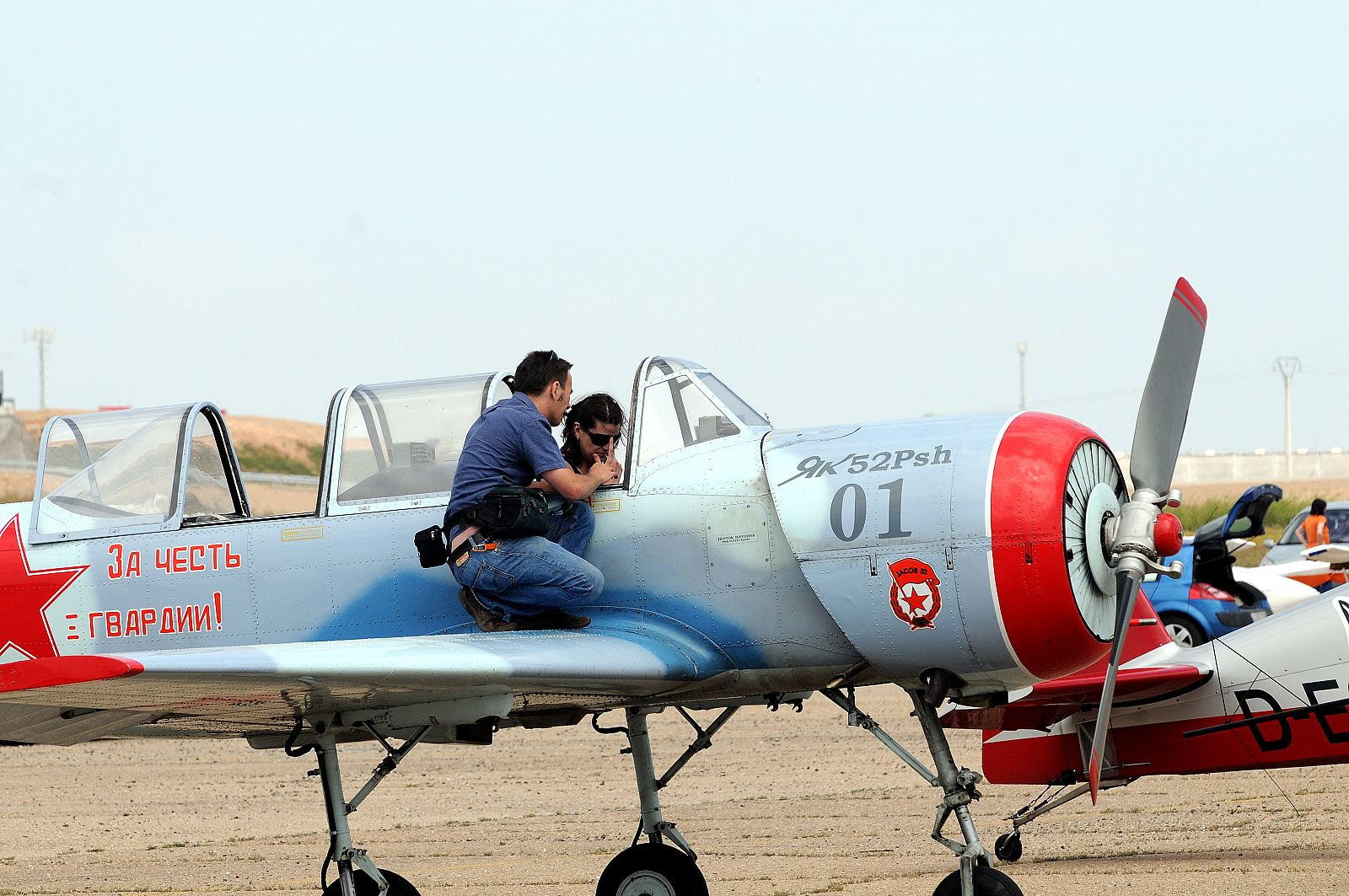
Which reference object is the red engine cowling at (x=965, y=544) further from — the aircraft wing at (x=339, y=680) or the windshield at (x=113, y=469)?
the windshield at (x=113, y=469)

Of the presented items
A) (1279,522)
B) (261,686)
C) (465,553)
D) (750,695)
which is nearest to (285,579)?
(465,553)

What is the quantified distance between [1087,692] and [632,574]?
3553 millimetres

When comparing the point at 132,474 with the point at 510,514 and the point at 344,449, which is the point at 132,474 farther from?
the point at 510,514

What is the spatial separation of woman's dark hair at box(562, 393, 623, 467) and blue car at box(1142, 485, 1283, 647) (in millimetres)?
14200

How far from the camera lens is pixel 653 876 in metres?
8.41

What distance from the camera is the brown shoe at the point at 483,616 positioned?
7129mm

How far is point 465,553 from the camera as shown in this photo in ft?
22.9

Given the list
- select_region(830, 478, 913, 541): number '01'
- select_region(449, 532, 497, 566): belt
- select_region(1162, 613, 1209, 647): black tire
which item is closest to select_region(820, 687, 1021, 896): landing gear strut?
select_region(830, 478, 913, 541): number '01'

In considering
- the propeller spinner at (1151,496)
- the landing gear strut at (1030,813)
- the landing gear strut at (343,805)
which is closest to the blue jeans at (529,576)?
the landing gear strut at (343,805)

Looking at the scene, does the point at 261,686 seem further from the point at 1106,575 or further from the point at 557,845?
the point at 557,845

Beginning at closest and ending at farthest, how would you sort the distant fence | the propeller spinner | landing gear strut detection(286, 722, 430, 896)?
the propeller spinner, landing gear strut detection(286, 722, 430, 896), the distant fence

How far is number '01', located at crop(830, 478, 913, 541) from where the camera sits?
6.68m

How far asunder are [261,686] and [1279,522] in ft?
143

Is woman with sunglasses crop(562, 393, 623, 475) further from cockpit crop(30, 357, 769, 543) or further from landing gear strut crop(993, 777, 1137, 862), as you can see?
landing gear strut crop(993, 777, 1137, 862)
